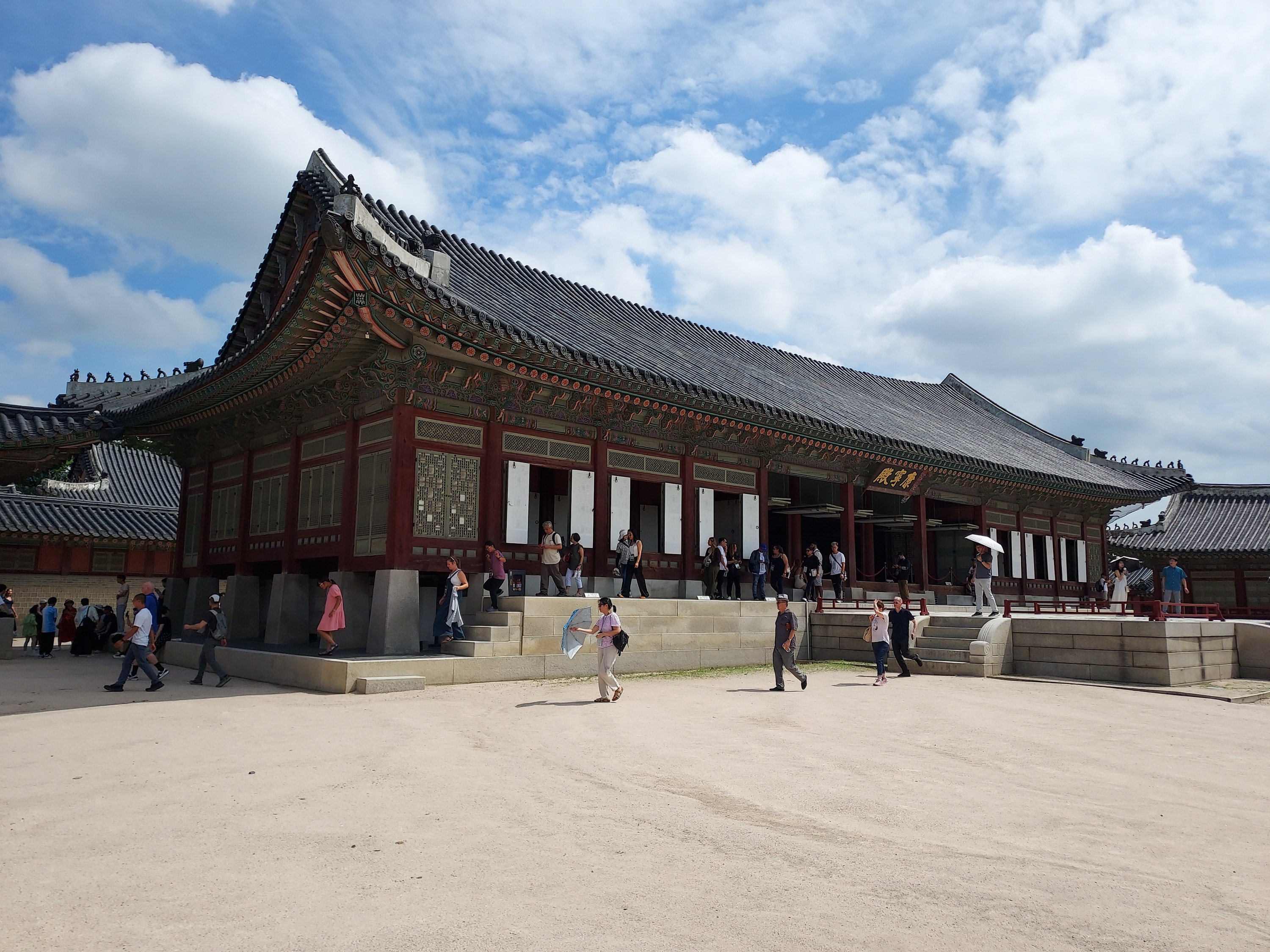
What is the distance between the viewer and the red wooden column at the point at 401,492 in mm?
15648

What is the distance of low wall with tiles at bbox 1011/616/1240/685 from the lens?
655 inches

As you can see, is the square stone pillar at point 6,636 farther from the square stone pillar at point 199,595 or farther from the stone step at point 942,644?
the stone step at point 942,644

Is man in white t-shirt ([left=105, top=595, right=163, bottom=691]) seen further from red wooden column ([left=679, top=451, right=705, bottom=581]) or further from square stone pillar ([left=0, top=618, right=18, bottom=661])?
red wooden column ([left=679, top=451, right=705, bottom=581])

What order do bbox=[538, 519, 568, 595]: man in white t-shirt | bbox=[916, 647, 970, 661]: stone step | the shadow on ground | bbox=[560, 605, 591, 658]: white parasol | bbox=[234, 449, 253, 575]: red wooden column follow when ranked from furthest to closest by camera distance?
bbox=[234, 449, 253, 575]: red wooden column
bbox=[916, 647, 970, 661]: stone step
bbox=[538, 519, 568, 595]: man in white t-shirt
bbox=[560, 605, 591, 658]: white parasol
the shadow on ground

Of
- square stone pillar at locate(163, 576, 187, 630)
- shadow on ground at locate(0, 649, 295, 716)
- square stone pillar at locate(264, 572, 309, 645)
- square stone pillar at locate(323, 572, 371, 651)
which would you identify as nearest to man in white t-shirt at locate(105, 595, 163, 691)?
shadow on ground at locate(0, 649, 295, 716)

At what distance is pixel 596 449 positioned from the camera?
18.9 metres

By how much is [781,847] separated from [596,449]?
44.0 ft

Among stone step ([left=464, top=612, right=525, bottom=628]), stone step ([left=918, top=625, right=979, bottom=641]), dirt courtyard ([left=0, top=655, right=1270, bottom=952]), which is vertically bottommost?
dirt courtyard ([left=0, top=655, right=1270, bottom=952])

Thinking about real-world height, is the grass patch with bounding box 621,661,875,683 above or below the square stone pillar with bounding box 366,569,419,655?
below

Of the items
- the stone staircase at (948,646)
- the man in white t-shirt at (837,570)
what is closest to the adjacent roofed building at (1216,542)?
the man in white t-shirt at (837,570)

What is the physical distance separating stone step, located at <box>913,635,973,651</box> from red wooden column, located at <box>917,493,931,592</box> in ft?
25.3

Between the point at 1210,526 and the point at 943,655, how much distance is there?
26.9 metres

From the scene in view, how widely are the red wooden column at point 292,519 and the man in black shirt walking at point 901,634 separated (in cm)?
1235

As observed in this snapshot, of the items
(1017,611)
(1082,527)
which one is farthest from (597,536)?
(1082,527)
